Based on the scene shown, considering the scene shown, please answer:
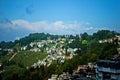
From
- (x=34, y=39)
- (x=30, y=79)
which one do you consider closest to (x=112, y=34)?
(x=30, y=79)

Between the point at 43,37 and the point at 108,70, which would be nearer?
the point at 108,70

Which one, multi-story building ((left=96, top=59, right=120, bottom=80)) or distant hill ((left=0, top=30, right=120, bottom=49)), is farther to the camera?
distant hill ((left=0, top=30, right=120, bottom=49))

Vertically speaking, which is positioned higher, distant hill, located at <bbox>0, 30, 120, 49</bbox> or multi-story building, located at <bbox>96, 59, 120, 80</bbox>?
distant hill, located at <bbox>0, 30, 120, 49</bbox>

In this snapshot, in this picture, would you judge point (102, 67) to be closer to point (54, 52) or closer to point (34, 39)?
point (54, 52)

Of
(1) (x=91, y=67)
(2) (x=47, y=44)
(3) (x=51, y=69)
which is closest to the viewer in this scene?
(1) (x=91, y=67)

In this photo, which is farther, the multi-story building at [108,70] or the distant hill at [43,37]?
the distant hill at [43,37]

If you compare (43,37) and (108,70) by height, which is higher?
(43,37)

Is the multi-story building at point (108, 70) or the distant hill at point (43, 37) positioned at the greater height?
the distant hill at point (43, 37)

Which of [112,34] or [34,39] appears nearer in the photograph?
[112,34]
